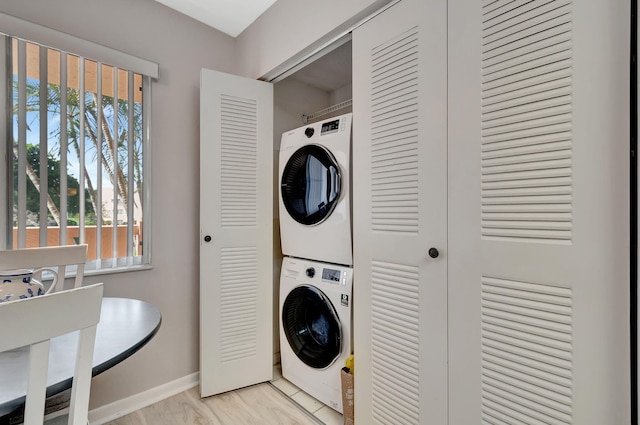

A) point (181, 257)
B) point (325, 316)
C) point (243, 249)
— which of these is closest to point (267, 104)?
point (243, 249)

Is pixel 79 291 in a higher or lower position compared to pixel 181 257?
higher

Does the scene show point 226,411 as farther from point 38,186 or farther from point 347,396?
point 38,186

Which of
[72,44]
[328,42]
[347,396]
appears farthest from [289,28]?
[347,396]

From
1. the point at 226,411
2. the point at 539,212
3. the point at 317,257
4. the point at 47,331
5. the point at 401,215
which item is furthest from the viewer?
the point at 317,257

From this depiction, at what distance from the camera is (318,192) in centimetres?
184

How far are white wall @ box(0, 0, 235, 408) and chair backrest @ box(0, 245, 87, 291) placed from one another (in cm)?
38

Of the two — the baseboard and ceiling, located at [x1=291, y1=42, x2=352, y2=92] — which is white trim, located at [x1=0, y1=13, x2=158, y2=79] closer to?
ceiling, located at [x1=291, y1=42, x2=352, y2=92]

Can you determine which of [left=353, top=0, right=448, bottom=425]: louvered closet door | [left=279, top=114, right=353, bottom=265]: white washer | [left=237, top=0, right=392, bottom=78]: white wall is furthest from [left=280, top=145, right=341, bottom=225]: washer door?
[left=237, top=0, right=392, bottom=78]: white wall

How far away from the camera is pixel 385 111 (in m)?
1.36

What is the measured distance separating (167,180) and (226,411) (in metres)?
1.51

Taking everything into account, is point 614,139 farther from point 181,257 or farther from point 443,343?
point 181,257

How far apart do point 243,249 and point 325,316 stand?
0.72 meters

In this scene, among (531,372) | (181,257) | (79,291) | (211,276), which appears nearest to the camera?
(79,291)

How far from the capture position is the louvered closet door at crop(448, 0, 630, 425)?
2.63 feet
